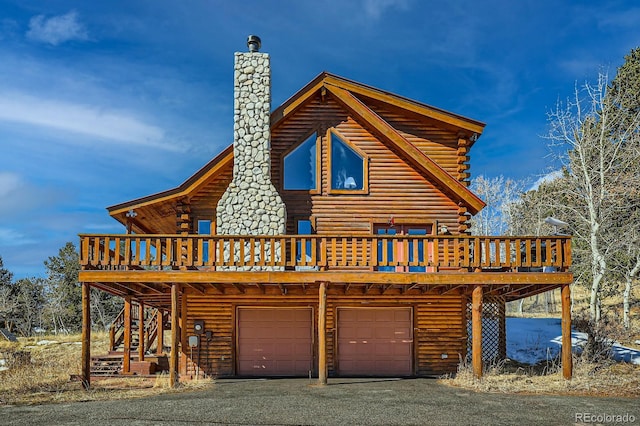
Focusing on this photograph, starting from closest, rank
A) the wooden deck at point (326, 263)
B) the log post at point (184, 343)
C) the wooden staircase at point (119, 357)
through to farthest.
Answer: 1. the wooden deck at point (326, 263)
2. the log post at point (184, 343)
3. the wooden staircase at point (119, 357)

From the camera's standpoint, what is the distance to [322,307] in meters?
14.5

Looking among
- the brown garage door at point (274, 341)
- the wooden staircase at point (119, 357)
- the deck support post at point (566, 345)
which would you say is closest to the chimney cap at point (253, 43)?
the brown garage door at point (274, 341)

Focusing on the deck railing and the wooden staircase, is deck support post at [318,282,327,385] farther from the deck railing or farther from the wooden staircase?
the wooden staircase

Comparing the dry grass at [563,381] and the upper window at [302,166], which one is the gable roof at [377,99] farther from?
the dry grass at [563,381]

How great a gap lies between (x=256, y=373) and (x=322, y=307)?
4.46 meters

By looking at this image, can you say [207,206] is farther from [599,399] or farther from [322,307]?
[599,399]

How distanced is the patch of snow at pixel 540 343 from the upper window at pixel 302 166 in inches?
342

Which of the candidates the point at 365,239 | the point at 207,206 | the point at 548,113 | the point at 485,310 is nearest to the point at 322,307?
the point at 365,239

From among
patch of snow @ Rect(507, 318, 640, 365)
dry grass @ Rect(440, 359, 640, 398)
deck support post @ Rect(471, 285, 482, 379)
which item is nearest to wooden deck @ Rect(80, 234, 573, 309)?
deck support post @ Rect(471, 285, 482, 379)

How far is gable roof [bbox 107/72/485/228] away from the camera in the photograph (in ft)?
55.9

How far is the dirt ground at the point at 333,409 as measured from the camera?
10.4m

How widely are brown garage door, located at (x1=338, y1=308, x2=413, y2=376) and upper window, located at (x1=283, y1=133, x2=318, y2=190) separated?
389 centimetres

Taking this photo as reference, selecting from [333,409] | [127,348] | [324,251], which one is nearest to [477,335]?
[324,251]

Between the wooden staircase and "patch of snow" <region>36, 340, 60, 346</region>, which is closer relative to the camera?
the wooden staircase
